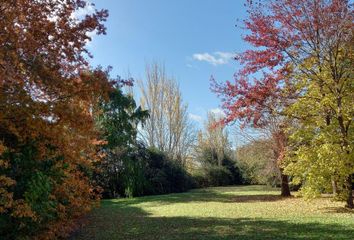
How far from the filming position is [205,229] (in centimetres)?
834

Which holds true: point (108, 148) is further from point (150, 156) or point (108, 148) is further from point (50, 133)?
point (50, 133)

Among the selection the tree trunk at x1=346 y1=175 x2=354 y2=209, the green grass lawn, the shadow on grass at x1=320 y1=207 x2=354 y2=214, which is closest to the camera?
the green grass lawn

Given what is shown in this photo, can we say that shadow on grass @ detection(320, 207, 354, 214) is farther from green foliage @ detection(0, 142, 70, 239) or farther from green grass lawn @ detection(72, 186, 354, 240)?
green foliage @ detection(0, 142, 70, 239)

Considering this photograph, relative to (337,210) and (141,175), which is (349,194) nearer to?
(337,210)

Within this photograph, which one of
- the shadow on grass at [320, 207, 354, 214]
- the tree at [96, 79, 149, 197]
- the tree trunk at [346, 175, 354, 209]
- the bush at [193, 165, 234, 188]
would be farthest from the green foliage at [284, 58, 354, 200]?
the bush at [193, 165, 234, 188]

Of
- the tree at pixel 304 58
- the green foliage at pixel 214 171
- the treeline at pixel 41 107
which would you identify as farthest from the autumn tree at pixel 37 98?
the green foliage at pixel 214 171

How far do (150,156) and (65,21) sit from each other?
722 inches

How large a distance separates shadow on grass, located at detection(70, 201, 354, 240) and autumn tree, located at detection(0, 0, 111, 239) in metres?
2.25

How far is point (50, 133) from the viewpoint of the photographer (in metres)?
5.95

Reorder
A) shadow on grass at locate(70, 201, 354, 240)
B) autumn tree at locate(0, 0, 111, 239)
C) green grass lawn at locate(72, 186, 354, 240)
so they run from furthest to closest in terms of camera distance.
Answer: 1. green grass lawn at locate(72, 186, 354, 240)
2. shadow on grass at locate(70, 201, 354, 240)
3. autumn tree at locate(0, 0, 111, 239)

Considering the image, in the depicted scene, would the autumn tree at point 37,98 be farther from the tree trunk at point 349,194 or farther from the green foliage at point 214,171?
the green foliage at point 214,171

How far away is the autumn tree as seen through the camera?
5367 millimetres

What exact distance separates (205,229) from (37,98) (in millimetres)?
4820

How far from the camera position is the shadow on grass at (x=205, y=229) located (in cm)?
712
